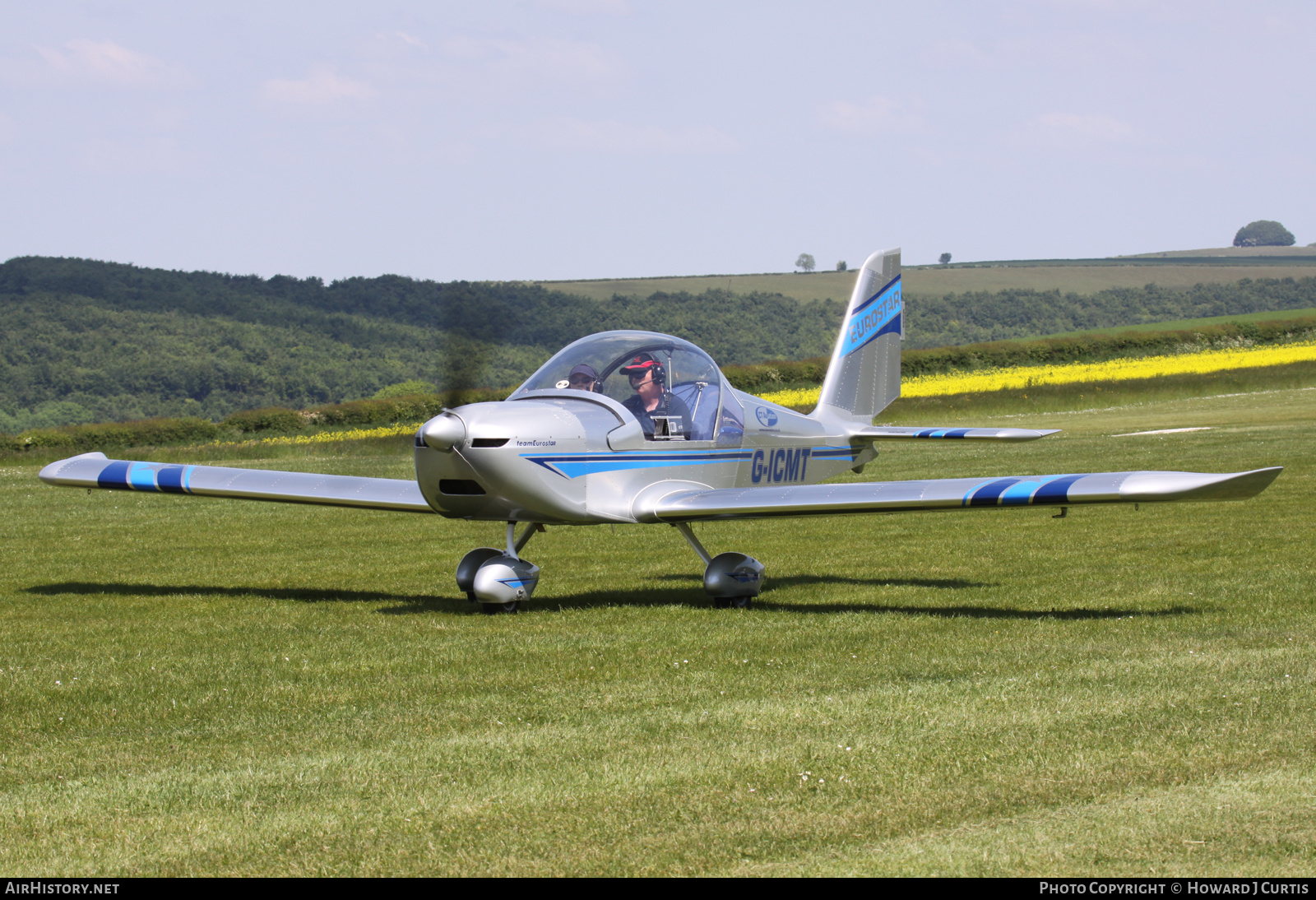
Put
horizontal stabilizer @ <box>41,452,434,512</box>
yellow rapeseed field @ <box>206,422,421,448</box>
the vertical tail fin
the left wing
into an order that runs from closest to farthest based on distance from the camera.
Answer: the left wing, horizontal stabilizer @ <box>41,452,434,512</box>, the vertical tail fin, yellow rapeseed field @ <box>206,422,421,448</box>

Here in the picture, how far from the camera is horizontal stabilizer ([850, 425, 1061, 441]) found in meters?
12.7

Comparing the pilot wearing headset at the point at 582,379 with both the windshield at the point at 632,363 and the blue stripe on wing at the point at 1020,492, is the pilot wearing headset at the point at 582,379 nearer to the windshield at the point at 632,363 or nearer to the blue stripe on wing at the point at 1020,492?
the windshield at the point at 632,363

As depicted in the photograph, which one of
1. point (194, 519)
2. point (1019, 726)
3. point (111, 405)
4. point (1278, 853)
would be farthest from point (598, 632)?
point (111, 405)

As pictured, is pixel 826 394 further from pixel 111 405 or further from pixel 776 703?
pixel 111 405

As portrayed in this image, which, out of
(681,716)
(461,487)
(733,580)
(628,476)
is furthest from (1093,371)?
(681,716)

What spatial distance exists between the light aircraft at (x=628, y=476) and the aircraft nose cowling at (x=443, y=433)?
0.04 feet

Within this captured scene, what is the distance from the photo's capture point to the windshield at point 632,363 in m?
11.0

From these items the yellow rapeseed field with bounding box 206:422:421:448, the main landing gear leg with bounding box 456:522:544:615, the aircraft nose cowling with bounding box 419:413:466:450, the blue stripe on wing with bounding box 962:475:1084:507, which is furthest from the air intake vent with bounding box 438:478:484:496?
the yellow rapeseed field with bounding box 206:422:421:448

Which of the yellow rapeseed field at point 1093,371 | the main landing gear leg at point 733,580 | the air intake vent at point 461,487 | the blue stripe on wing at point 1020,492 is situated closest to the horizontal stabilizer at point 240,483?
the air intake vent at point 461,487

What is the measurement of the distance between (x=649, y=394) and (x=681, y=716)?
4.89 m

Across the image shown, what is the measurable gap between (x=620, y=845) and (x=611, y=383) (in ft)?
22.2

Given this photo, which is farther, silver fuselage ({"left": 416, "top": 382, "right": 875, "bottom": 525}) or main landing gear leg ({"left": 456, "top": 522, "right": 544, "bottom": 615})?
main landing gear leg ({"left": 456, "top": 522, "right": 544, "bottom": 615})

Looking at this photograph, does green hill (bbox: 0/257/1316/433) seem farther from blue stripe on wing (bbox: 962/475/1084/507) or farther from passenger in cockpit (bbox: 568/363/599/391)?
blue stripe on wing (bbox: 962/475/1084/507)

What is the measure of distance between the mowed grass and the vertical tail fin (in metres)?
1.71
